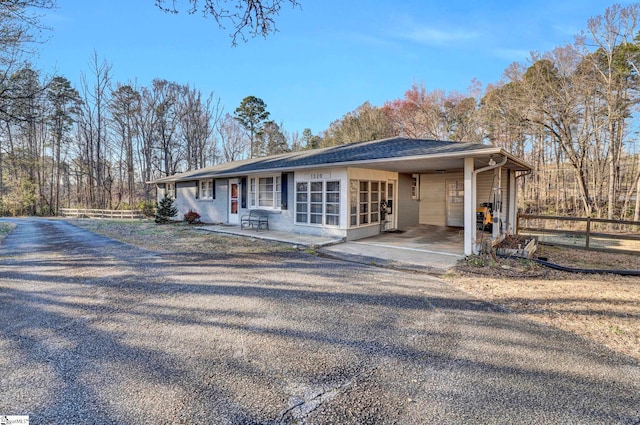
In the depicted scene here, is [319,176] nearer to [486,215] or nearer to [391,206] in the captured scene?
[391,206]

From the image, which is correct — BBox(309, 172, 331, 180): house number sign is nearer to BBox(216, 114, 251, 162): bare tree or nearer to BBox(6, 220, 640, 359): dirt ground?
BBox(6, 220, 640, 359): dirt ground

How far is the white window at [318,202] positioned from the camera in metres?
9.60

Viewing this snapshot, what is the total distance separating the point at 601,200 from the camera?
15945 millimetres

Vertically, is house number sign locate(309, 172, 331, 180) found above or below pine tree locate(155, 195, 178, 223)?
above

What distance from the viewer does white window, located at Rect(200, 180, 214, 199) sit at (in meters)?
15.0

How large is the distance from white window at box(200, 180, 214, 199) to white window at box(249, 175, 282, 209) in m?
3.23

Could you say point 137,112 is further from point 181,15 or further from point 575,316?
point 575,316

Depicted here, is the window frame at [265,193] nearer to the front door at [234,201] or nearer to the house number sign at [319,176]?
the front door at [234,201]

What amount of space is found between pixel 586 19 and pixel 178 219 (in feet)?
73.8

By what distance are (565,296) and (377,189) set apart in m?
6.54

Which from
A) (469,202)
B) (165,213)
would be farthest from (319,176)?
(165,213)

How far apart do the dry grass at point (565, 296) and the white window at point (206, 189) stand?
12056mm

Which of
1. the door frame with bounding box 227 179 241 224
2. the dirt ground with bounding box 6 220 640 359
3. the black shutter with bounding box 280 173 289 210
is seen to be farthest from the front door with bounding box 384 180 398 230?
the door frame with bounding box 227 179 241 224

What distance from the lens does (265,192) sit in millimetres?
12117
